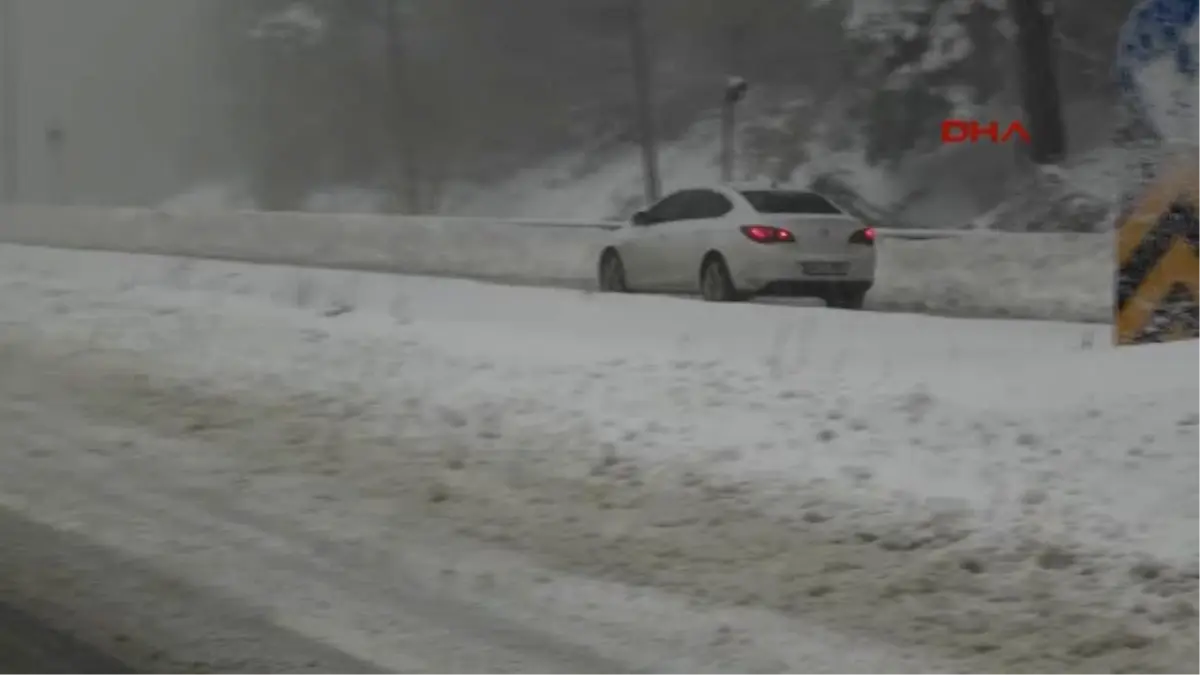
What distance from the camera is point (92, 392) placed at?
12.0 metres

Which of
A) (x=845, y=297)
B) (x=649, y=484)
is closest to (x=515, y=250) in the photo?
(x=845, y=297)

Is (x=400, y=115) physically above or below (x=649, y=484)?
above

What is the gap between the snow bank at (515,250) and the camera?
2094 centimetres

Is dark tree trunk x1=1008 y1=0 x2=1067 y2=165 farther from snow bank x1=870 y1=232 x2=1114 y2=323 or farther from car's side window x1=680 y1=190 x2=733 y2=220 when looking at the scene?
car's side window x1=680 y1=190 x2=733 y2=220

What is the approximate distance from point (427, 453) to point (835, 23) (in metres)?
41.2

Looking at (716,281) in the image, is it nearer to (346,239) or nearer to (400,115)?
(346,239)

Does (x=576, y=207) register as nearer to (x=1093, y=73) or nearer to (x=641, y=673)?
(x=1093, y=73)

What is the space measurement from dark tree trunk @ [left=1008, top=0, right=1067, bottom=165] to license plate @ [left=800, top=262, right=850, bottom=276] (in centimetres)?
1873

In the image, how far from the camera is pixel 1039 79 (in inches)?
1441

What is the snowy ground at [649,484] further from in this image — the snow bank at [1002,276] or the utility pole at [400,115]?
the utility pole at [400,115]

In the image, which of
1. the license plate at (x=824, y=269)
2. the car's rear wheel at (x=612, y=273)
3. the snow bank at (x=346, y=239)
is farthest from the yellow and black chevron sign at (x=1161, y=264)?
the snow bank at (x=346, y=239)

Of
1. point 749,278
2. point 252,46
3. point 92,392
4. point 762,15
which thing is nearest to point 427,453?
point 92,392

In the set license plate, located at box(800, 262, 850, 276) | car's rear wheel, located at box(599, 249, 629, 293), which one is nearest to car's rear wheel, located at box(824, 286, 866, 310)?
license plate, located at box(800, 262, 850, 276)

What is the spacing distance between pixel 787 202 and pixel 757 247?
1115mm
